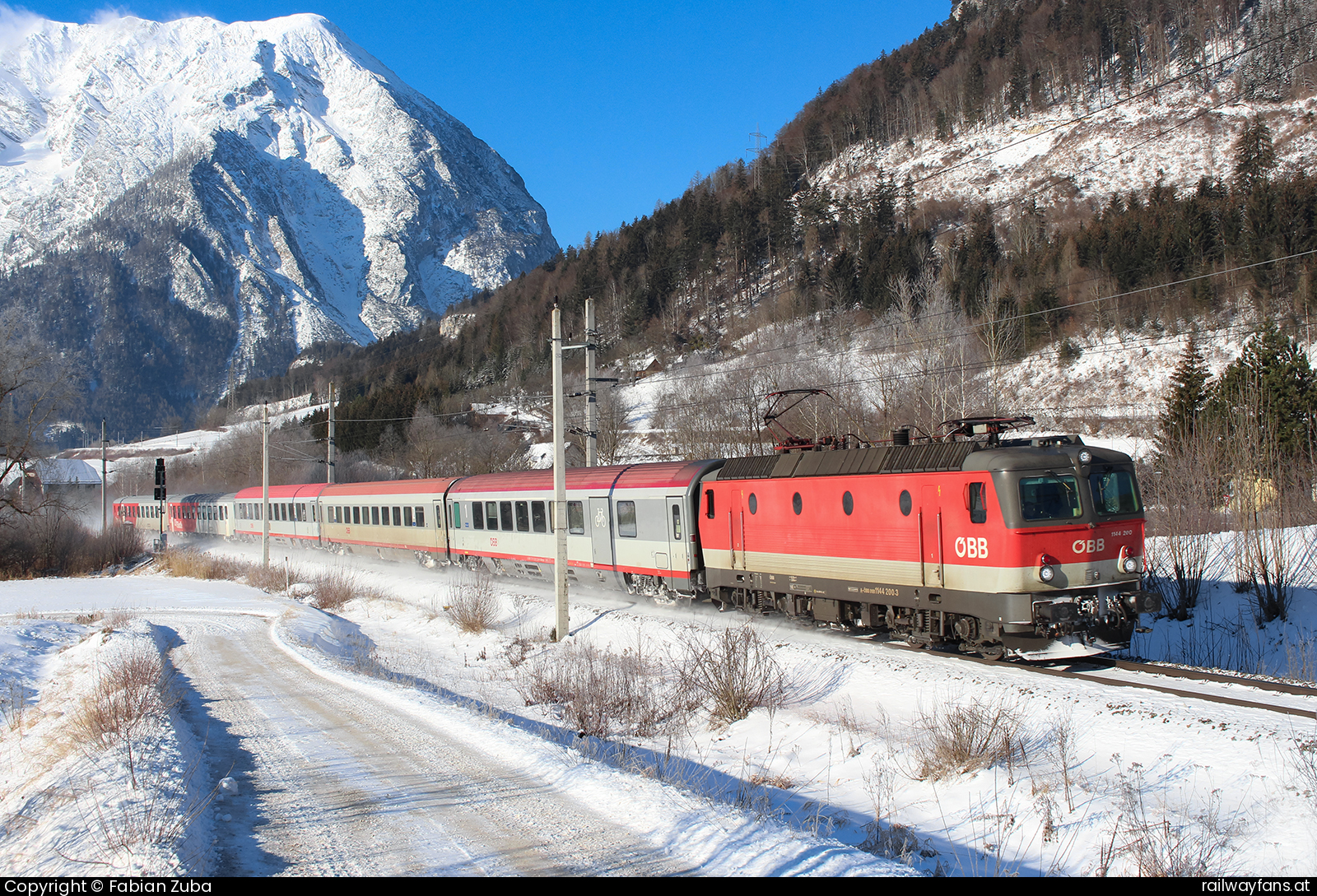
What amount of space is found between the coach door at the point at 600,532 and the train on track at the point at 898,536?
5 centimetres

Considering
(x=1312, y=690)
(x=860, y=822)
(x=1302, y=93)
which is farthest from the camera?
(x=1302, y=93)

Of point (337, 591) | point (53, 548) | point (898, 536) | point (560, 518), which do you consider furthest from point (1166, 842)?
point (53, 548)

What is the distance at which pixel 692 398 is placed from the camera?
49312mm

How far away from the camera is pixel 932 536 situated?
1260 centimetres

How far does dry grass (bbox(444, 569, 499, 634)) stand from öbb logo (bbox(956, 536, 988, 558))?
38.5 ft

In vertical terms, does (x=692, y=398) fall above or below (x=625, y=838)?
above

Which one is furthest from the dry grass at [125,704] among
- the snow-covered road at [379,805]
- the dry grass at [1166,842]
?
the dry grass at [1166,842]

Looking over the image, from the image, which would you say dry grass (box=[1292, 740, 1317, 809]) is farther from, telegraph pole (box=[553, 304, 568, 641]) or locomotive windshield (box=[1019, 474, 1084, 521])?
telegraph pole (box=[553, 304, 568, 641])

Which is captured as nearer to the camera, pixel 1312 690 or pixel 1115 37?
pixel 1312 690

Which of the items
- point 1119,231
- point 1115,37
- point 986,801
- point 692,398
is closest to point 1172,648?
point 986,801

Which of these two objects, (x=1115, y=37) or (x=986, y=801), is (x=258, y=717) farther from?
(x=1115, y=37)

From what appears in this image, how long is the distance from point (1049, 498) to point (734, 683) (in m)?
5.24

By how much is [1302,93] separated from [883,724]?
10368 cm

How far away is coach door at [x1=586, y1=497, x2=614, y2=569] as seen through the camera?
2116 cm
